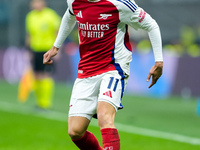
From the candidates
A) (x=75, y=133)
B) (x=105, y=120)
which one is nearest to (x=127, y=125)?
(x=75, y=133)

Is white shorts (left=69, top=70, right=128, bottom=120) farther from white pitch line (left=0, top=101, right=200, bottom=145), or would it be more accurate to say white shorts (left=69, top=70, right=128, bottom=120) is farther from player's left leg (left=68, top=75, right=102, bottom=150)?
white pitch line (left=0, top=101, right=200, bottom=145)

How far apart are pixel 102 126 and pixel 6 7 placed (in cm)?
1892

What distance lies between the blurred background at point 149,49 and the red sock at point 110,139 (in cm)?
943

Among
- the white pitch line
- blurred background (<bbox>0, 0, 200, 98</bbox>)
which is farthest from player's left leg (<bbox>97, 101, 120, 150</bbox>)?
blurred background (<bbox>0, 0, 200, 98</bbox>)

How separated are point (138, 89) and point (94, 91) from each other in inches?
405

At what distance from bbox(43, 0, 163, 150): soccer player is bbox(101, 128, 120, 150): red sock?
22 centimetres

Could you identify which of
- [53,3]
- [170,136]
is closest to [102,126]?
[170,136]

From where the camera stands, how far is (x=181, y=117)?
10578 millimetres

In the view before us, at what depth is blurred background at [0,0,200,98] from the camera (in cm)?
1470

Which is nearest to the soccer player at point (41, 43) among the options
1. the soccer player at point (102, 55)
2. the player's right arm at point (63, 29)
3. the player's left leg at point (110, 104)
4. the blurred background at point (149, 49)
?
the blurred background at point (149, 49)

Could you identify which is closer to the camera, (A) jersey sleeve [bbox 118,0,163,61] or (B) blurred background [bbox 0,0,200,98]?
(A) jersey sleeve [bbox 118,0,163,61]

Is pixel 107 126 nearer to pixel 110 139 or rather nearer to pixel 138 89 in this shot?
pixel 110 139

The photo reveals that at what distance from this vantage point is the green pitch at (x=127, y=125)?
7.66m

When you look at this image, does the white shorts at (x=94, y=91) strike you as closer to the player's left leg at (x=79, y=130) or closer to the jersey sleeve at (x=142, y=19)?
the player's left leg at (x=79, y=130)
